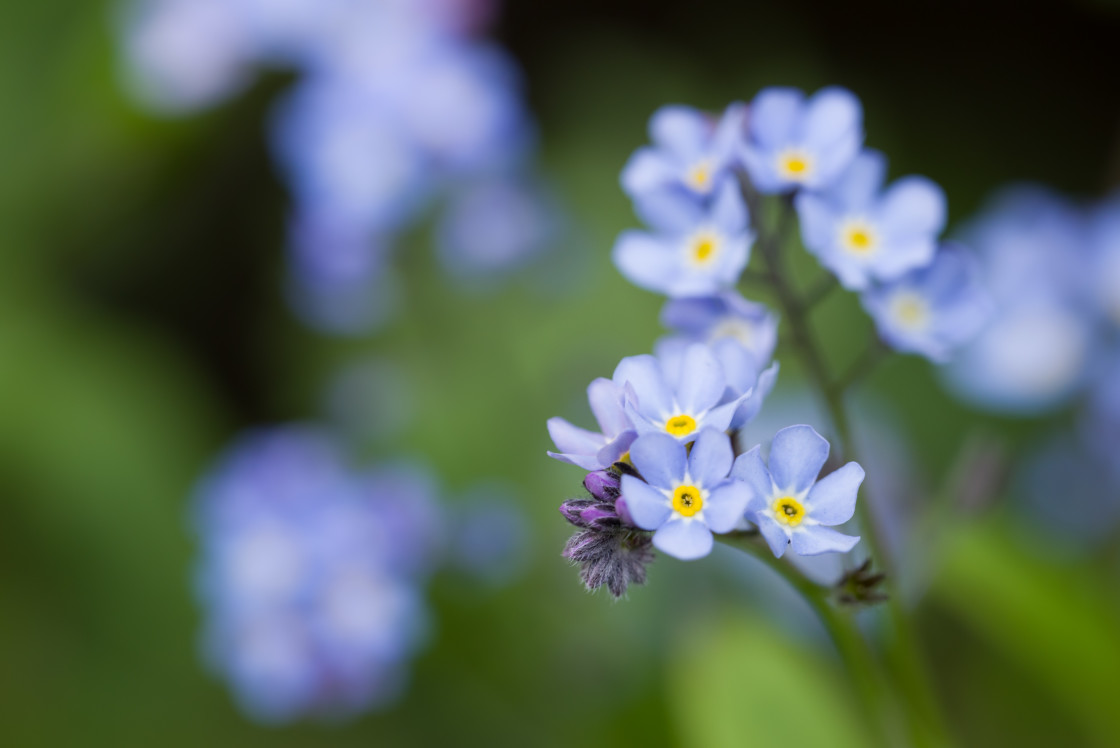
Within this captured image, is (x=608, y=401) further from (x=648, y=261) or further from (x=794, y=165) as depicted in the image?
(x=794, y=165)

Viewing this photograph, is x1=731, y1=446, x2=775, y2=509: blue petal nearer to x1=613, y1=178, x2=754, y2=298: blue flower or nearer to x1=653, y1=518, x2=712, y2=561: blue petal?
x1=653, y1=518, x2=712, y2=561: blue petal

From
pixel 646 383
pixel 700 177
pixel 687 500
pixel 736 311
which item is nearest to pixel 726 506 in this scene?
pixel 687 500

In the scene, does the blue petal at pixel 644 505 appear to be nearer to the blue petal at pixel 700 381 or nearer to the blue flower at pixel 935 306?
the blue petal at pixel 700 381

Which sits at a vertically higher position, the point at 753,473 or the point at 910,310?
the point at 910,310

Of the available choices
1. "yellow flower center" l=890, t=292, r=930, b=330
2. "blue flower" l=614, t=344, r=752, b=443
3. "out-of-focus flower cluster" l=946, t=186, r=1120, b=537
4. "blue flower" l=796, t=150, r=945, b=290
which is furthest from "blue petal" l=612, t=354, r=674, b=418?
"out-of-focus flower cluster" l=946, t=186, r=1120, b=537

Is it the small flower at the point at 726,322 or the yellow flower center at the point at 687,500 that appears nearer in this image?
the yellow flower center at the point at 687,500

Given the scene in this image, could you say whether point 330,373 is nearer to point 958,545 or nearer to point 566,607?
point 566,607

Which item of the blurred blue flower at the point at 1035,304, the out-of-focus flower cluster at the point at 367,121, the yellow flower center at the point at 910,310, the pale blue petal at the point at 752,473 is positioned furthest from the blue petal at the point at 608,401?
the out-of-focus flower cluster at the point at 367,121
